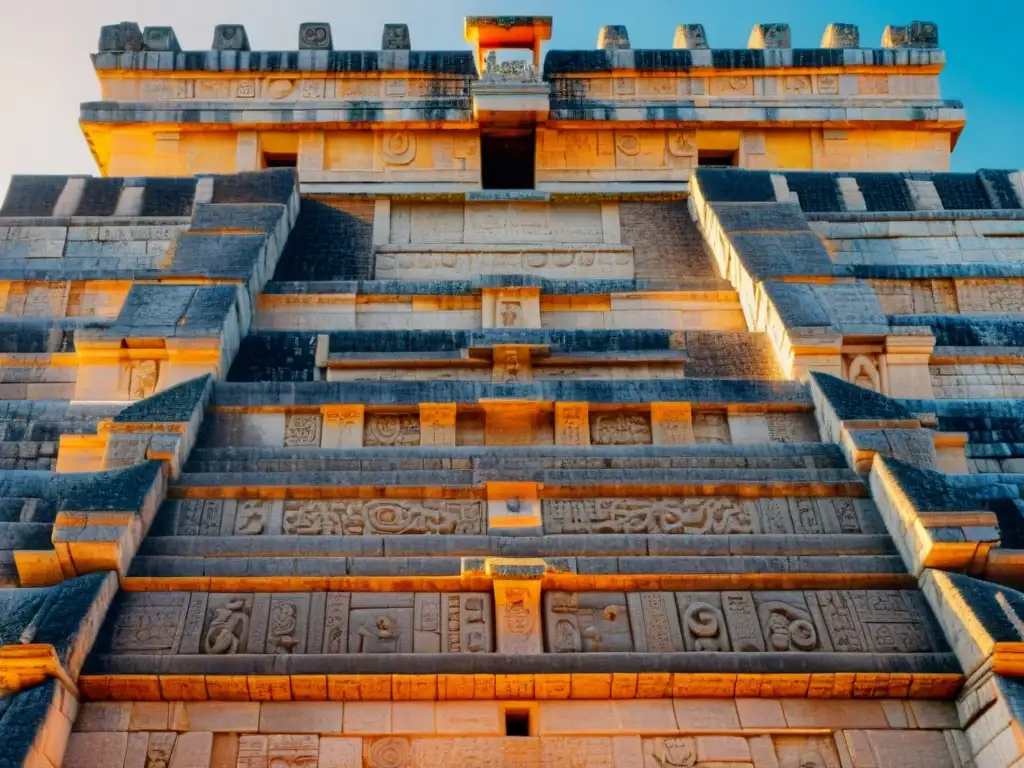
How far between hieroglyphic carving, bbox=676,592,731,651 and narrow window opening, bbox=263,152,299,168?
13.7m

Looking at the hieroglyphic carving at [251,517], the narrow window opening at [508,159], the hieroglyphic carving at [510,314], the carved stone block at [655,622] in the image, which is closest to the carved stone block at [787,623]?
the carved stone block at [655,622]

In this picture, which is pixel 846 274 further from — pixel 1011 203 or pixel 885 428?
pixel 1011 203

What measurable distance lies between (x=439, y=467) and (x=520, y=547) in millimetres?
1530

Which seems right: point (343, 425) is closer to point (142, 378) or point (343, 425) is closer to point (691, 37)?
point (142, 378)

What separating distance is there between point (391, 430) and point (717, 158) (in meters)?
11.6

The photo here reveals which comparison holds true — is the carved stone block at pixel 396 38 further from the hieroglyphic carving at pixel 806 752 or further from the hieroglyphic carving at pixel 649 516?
the hieroglyphic carving at pixel 806 752

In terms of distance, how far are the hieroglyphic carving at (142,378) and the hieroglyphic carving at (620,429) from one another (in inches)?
190

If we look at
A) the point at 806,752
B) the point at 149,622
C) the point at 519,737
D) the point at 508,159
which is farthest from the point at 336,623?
the point at 508,159

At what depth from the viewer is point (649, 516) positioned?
1123 centimetres

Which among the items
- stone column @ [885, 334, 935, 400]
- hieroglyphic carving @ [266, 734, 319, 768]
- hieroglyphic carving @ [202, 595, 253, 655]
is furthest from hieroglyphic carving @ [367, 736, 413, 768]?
stone column @ [885, 334, 935, 400]

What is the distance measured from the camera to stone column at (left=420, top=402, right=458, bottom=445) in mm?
12648

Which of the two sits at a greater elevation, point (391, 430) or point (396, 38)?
point (396, 38)

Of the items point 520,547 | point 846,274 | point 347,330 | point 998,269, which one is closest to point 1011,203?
point 998,269

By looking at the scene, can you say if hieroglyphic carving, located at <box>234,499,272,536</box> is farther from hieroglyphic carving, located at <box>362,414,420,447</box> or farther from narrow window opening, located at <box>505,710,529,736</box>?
narrow window opening, located at <box>505,710,529,736</box>
